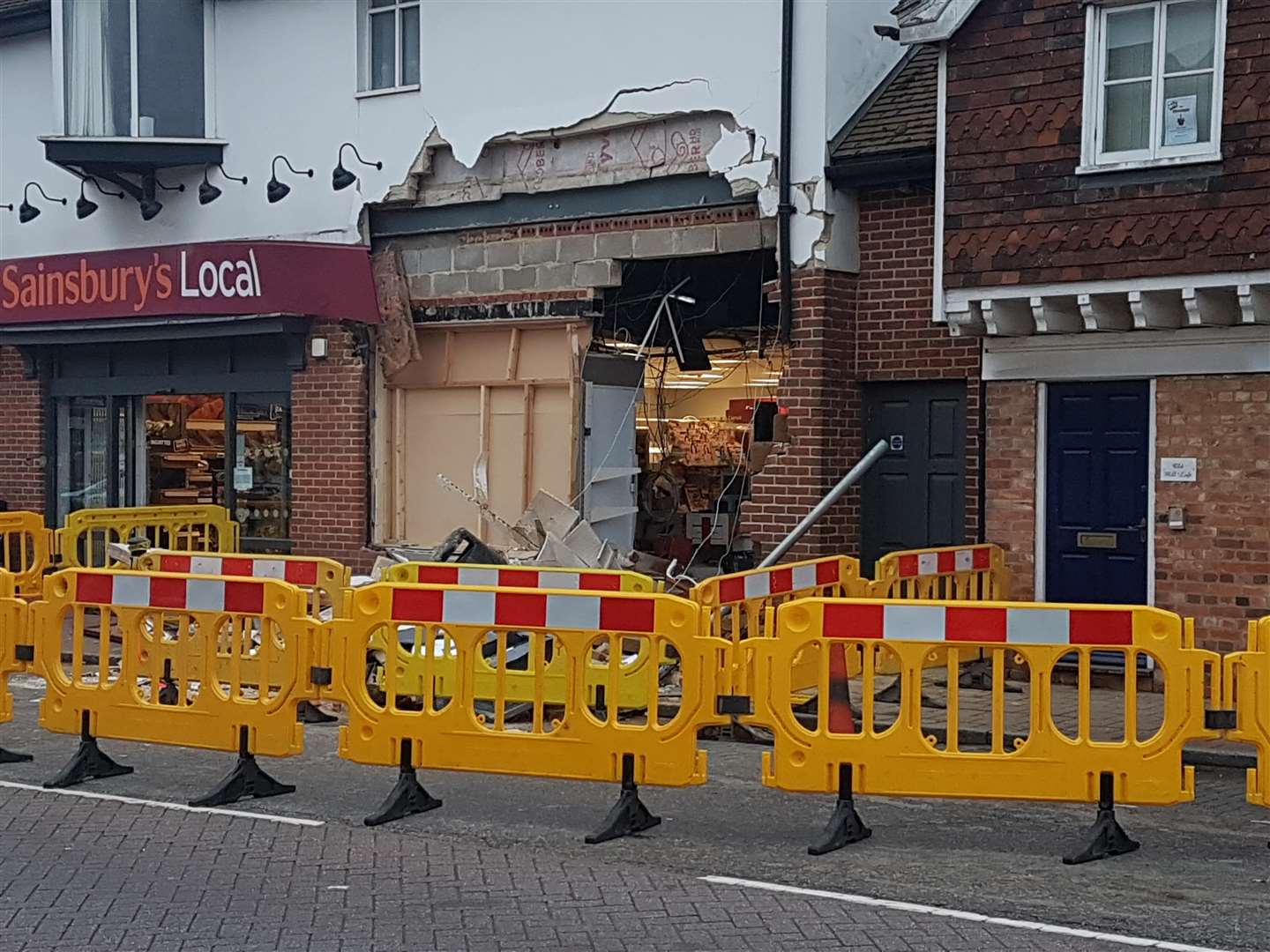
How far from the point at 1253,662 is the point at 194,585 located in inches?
218

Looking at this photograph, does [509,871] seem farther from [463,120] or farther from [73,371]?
[73,371]

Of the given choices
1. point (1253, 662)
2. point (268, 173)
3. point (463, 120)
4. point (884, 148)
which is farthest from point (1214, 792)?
point (268, 173)

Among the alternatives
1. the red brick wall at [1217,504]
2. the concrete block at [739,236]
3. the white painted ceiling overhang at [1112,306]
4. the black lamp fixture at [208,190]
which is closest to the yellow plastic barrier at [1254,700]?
the white painted ceiling overhang at [1112,306]

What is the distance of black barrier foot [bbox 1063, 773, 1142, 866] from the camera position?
293 inches

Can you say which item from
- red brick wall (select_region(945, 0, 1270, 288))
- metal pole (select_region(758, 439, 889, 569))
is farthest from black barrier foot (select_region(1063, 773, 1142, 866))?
metal pole (select_region(758, 439, 889, 569))

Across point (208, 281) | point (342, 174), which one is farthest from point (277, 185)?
point (208, 281)

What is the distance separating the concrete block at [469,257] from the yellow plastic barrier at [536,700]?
7943 mm

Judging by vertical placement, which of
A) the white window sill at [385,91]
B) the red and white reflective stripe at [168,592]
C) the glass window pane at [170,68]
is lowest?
the red and white reflective stripe at [168,592]

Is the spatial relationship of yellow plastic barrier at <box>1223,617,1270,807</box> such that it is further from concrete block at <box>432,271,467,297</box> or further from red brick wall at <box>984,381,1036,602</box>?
concrete block at <box>432,271,467,297</box>

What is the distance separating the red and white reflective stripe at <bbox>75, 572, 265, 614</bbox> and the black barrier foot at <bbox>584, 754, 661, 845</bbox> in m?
2.24

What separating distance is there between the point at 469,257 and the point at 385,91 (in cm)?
198

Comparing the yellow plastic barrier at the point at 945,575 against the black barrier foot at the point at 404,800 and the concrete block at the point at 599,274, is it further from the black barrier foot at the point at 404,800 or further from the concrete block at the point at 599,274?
the concrete block at the point at 599,274

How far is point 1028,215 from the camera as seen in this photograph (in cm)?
1191

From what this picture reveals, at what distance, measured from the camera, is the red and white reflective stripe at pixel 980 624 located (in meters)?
7.43
